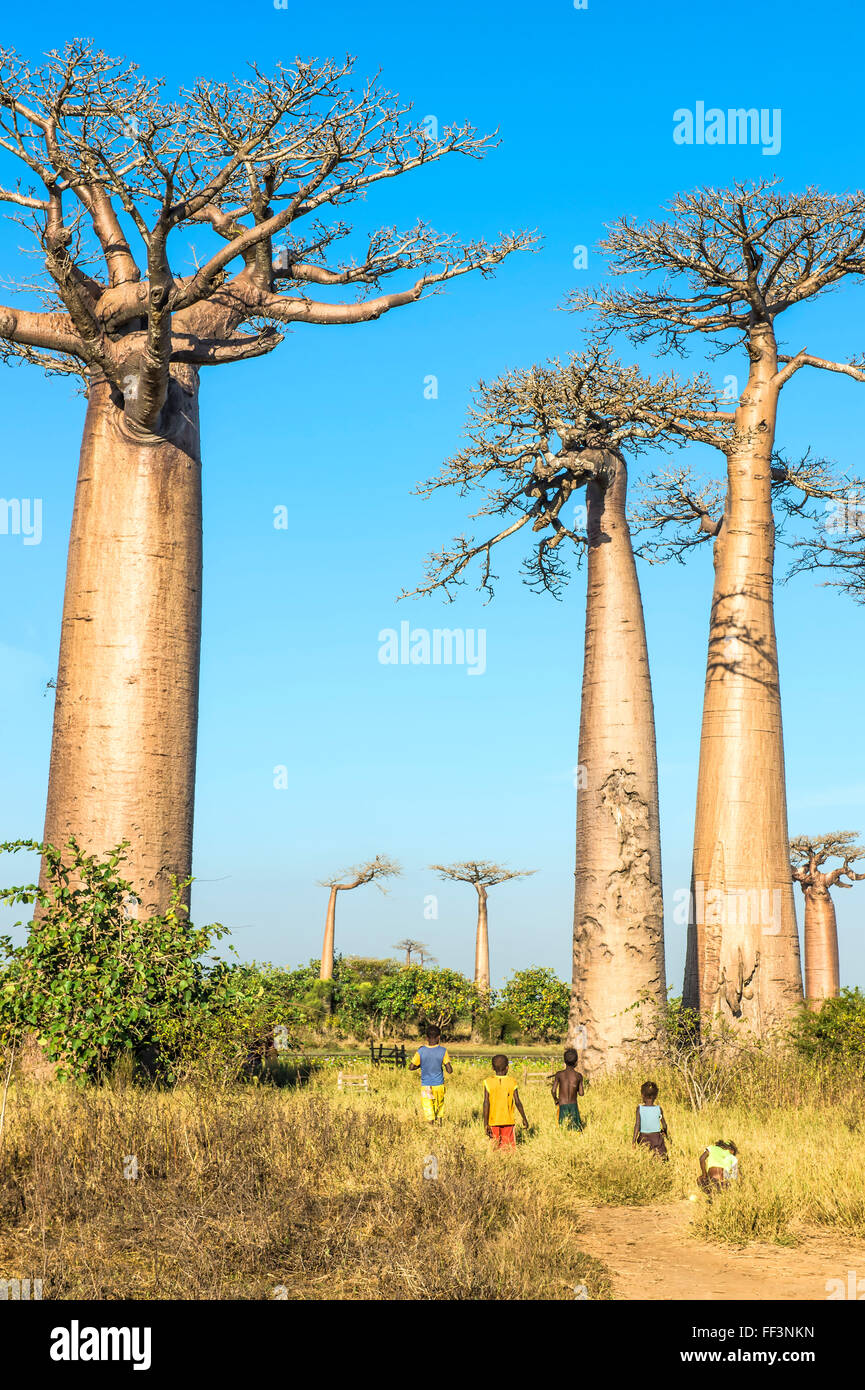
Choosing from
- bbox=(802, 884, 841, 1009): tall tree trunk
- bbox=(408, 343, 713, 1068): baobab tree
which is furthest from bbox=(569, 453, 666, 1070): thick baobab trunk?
A: bbox=(802, 884, 841, 1009): tall tree trunk

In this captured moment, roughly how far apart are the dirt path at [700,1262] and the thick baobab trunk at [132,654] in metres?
4.16

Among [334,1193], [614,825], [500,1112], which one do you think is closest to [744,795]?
[614,825]

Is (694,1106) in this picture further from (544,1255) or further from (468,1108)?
(544,1255)

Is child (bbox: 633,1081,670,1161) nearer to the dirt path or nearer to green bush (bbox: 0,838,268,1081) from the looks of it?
the dirt path

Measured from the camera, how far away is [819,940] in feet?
84.8

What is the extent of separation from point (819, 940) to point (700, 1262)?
22.1 meters

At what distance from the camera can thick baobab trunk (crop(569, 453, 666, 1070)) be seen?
11172mm

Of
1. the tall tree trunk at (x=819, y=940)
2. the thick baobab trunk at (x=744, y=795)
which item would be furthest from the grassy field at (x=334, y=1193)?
the tall tree trunk at (x=819, y=940)

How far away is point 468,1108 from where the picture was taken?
9281mm

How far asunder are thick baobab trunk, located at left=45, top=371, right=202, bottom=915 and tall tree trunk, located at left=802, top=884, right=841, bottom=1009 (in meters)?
19.9

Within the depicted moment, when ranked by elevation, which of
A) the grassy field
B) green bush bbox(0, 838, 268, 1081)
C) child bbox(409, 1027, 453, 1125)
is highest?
green bush bbox(0, 838, 268, 1081)
